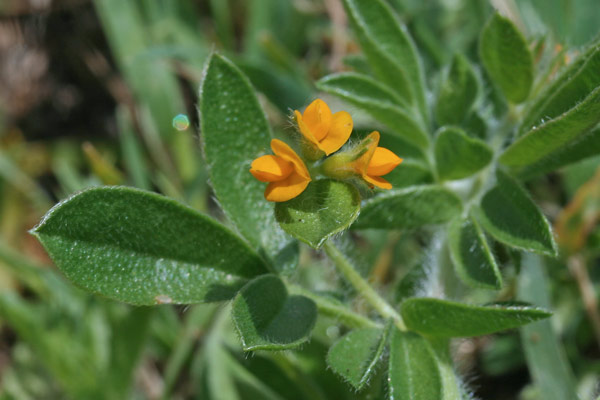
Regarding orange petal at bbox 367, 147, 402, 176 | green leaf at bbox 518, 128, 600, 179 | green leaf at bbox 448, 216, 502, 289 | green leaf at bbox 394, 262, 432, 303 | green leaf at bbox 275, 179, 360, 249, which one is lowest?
green leaf at bbox 394, 262, 432, 303

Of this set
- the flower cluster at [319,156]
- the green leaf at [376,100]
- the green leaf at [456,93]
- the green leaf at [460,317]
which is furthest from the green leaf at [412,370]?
the green leaf at [456,93]

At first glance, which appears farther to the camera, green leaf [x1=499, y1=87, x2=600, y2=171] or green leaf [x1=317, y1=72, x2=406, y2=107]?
green leaf [x1=317, y1=72, x2=406, y2=107]

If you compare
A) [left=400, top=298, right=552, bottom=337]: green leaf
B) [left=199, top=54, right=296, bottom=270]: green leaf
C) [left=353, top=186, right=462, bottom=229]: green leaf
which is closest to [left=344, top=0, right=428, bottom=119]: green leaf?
[left=353, top=186, right=462, bottom=229]: green leaf

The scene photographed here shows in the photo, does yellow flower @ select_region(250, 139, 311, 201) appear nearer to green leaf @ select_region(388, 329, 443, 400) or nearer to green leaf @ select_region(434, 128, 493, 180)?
green leaf @ select_region(388, 329, 443, 400)

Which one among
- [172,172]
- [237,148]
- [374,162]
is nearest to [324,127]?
[374,162]

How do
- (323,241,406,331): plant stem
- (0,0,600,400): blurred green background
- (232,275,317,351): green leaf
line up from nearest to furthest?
(232,275,317,351): green leaf → (323,241,406,331): plant stem → (0,0,600,400): blurred green background

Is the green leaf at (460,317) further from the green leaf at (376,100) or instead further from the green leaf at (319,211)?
the green leaf at (376,100)

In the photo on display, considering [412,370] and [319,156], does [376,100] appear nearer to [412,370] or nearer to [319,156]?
[319,156]
